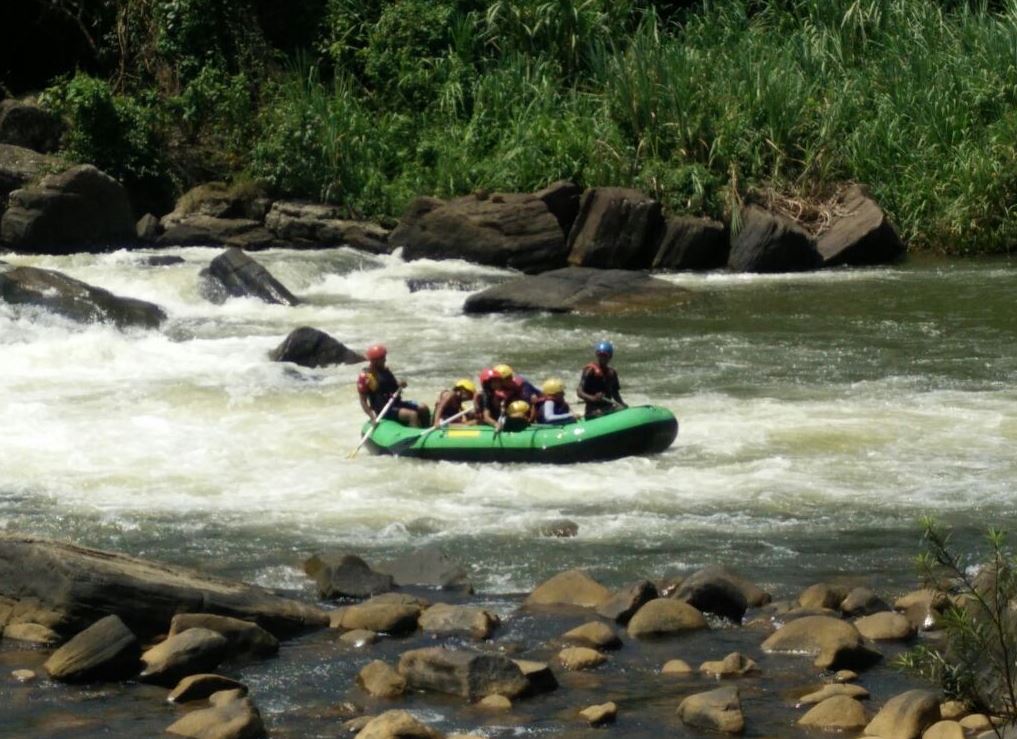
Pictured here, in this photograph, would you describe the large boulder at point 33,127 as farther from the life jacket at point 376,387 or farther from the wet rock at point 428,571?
the wet rock at point 428,571

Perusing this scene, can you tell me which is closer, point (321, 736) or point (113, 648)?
point (321, 736)

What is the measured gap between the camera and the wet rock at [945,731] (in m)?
6.25

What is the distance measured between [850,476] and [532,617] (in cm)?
356

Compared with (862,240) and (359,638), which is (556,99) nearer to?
(862,240)

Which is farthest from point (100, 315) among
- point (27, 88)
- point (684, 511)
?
point (27, 88)

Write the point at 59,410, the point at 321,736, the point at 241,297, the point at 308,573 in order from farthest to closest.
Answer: the point at 241,297 → the point at 59,410 → the point at 308,573 → the point at 321,736

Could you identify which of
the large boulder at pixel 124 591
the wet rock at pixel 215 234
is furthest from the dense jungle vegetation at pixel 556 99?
the large boulder at pixel 124 591

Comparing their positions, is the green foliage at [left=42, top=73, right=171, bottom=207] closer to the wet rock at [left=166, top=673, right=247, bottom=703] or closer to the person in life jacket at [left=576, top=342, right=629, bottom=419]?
the person in life jacket at [left=576, top=342, right=629, bottom=419]

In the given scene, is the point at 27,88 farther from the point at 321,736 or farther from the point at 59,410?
the point at 321,736

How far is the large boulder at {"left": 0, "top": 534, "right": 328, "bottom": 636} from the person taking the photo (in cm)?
784

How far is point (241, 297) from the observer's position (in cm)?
1908

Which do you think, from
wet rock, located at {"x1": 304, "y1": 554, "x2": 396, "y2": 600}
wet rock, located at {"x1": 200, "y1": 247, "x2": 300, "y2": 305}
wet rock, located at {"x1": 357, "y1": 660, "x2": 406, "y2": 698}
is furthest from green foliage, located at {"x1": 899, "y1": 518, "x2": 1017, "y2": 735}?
wet rock, located at {"x1": 200, "y1": 247, "x2": 300, "y2": 305}

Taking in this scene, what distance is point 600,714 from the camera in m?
6.77

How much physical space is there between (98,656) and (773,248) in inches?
568
